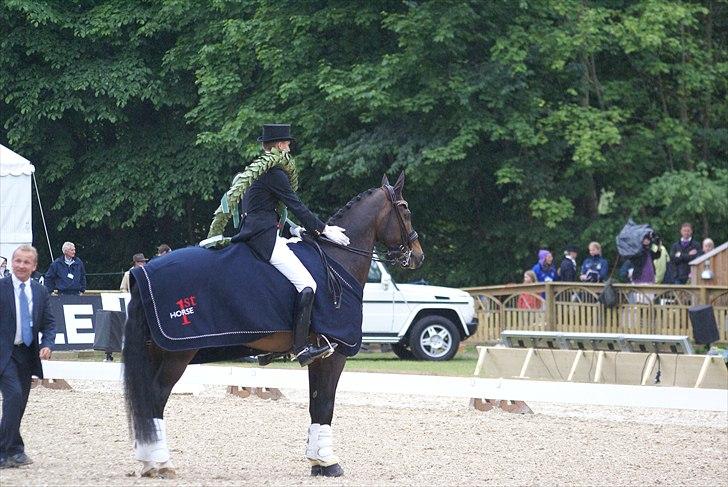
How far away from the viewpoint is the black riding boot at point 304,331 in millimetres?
10562

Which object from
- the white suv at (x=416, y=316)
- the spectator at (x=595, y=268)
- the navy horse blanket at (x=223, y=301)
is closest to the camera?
the navy horse blanket at (x=223, y=301)

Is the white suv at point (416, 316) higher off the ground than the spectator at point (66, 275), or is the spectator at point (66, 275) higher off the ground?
the spectator at point (66, 275)

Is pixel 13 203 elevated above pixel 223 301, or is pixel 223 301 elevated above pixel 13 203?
pixel 13 203

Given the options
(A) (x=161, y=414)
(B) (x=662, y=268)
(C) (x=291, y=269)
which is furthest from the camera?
(B) (x=662, y=268)

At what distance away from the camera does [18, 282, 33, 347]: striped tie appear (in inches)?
423

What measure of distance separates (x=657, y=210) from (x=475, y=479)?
19824 millimetres

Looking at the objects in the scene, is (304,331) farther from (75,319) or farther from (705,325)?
(705,325)

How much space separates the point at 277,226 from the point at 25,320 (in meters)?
2.08

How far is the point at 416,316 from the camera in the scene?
24.2 m

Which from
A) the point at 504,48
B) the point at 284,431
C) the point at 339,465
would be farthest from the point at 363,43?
the point at 339,465

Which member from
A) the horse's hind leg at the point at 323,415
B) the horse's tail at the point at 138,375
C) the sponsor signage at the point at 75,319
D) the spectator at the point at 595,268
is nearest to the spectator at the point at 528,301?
the spectator at the point at 595,268

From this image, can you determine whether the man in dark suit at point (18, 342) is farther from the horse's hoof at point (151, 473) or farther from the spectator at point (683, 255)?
the spectator at point (683, 255)

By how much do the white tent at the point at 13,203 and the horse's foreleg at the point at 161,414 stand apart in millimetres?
12655

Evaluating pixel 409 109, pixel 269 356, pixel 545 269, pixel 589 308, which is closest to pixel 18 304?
pixel 269 356
